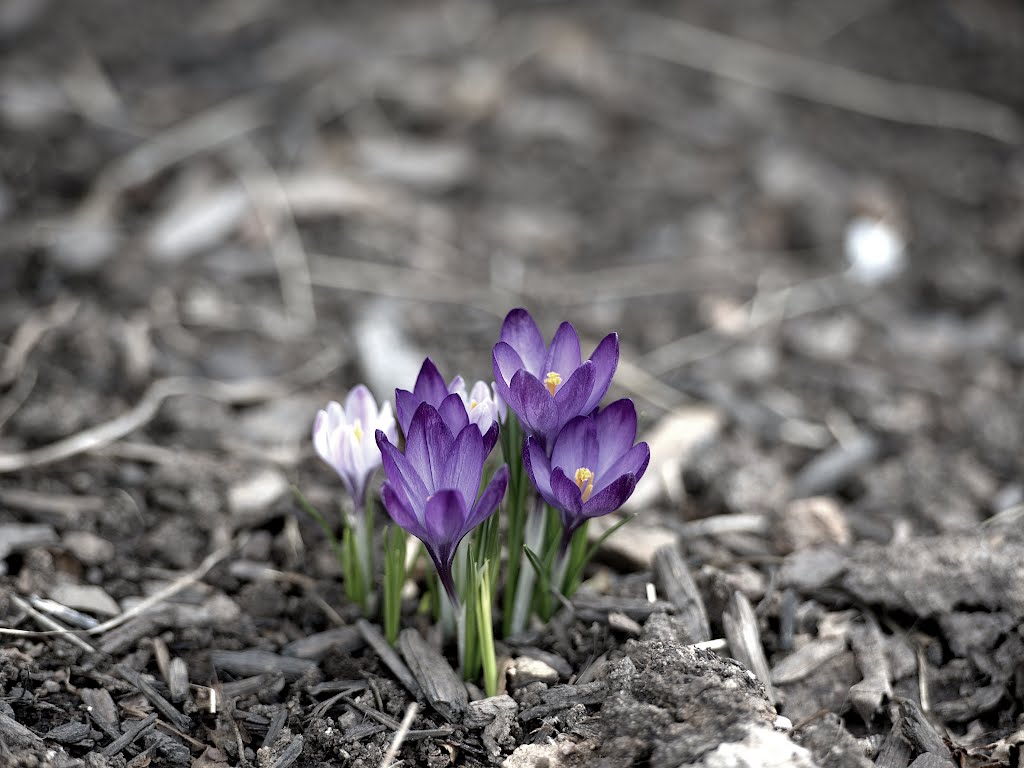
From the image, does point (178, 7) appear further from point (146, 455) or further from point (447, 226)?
point (146, 455)

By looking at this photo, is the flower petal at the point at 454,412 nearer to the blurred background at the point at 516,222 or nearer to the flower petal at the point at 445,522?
the flower petal at the point at 445,522

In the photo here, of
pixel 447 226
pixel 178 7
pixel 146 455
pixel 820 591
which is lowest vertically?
pixel 820 591

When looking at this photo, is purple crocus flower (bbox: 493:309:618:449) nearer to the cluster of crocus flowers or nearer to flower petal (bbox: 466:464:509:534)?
the cluster of crocus flowers

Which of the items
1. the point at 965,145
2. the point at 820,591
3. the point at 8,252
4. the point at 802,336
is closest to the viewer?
the point at 820,591

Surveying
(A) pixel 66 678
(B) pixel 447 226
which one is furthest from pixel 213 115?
(A) pixel 66 678

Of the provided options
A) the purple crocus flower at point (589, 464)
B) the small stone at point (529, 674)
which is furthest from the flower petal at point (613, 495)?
the small stone at point (529, 674)

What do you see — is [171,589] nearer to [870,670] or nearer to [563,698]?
[563,698]

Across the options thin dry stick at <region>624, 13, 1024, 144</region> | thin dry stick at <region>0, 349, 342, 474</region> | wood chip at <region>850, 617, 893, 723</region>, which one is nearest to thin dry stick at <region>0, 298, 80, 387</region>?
thin dry stick at <region>0, 349, 342, 474</region>

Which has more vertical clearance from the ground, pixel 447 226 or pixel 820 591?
pixel 447 226
